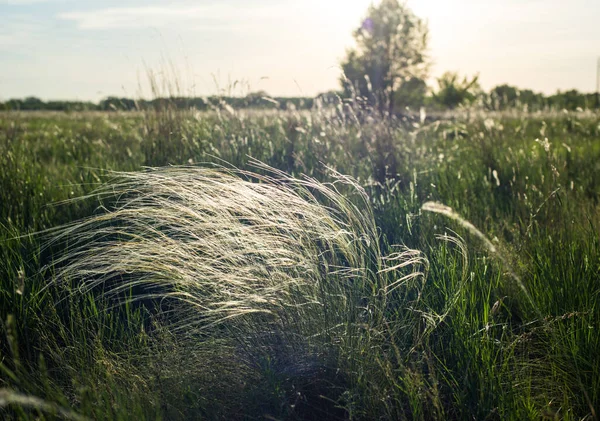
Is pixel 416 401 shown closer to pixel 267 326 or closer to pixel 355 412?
pixel 355 412

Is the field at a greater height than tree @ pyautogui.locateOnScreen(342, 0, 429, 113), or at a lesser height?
lesser

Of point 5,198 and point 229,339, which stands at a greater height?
point 5,198

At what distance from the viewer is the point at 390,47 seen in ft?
91.4

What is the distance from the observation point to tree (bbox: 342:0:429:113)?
91.4 feet

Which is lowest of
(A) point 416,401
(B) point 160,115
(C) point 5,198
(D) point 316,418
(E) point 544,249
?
(D) point 316,418

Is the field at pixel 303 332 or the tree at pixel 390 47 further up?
the tree at pixel 390 47

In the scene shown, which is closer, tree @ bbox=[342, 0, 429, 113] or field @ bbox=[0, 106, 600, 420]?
field @ bbox=[0, 106, 600, 420]

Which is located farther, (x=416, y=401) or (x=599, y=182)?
(x=599, y=182)

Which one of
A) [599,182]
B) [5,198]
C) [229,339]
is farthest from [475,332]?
[599,182]

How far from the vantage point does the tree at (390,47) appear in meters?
27.8

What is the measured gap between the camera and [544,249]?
259 cm

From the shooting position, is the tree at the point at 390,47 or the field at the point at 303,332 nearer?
the field at the point at 303,332

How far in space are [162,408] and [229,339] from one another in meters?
0.34

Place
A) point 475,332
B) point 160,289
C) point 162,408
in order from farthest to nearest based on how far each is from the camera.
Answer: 1. point 160,289
2. point 475,332
3. point 162,408
